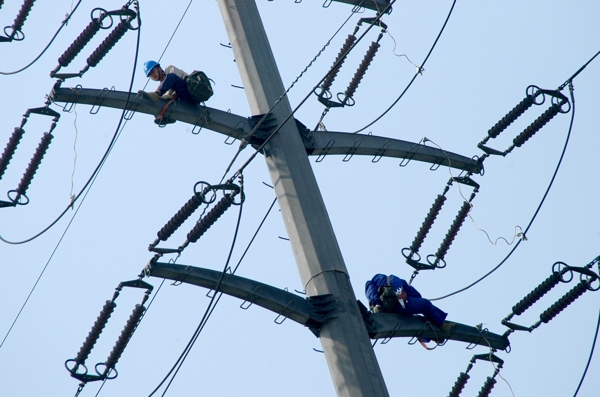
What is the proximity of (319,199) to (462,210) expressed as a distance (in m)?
3.39

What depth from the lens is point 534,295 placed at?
10.4 m

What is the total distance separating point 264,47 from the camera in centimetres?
987

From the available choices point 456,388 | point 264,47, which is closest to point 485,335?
point 456,388

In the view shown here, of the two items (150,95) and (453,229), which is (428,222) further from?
(150,95)

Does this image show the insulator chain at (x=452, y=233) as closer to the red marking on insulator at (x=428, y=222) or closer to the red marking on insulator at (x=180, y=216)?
the red marking on insulator at (x=428, y=222)

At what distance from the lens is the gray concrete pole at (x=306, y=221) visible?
8000mm

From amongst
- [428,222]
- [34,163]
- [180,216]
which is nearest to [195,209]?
[180,216]

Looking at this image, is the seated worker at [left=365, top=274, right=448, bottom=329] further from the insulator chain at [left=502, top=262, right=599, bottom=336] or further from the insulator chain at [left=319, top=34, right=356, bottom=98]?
the insulator chain at [left=319, top=34, right=356, bottom=98]

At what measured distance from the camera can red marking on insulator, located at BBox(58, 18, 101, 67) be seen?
973 cm

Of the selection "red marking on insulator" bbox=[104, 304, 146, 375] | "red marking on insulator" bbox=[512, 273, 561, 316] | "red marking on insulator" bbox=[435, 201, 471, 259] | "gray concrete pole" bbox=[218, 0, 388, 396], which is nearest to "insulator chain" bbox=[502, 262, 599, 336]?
"red marking on insulator" bbox=[512, 273, 561, 316]

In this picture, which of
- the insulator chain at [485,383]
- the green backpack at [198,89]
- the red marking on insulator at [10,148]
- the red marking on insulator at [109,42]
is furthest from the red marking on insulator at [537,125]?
the red marking on insulator at [10,148]

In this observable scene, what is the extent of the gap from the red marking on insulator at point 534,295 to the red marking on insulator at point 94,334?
14.2 feet

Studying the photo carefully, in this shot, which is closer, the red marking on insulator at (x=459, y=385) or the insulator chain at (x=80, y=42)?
the insulator chain at (x=80, y=42)

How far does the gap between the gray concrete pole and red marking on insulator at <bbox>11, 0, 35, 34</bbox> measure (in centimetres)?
226
